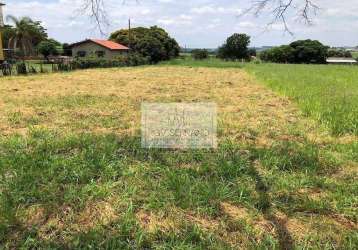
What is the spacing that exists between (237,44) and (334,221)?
48.9 meters

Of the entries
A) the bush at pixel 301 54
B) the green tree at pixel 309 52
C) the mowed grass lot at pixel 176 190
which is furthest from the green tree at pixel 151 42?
the mowed grass lot at pixel 176 190

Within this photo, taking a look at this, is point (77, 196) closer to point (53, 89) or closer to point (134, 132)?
point (134, 132)

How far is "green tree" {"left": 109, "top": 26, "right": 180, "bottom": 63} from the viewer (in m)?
36.4

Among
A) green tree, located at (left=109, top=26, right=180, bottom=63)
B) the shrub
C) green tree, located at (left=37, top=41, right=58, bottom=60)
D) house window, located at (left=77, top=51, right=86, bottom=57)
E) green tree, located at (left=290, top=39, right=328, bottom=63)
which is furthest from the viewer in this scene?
green tree, located at (left=290, top=39, right=328, bottom=63)

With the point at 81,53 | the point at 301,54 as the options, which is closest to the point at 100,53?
the point at 81,53

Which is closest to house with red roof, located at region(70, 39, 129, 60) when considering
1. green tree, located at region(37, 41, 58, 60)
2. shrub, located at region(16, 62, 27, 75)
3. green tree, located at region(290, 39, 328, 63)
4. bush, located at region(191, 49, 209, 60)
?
green tree, located at region(37, 41, 58, 60)

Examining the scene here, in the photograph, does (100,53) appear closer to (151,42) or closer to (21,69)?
(151,42)

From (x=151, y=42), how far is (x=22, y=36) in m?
15.5

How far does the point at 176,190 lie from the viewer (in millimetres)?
3666

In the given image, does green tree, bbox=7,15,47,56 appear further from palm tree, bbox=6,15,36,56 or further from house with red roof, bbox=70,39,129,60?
house with red roof, bbox=70,39,129,60

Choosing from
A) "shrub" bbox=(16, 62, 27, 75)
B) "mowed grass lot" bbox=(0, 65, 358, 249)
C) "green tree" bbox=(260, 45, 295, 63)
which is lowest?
"mowed grass lot" bbox=(0, 65, 358, 249)

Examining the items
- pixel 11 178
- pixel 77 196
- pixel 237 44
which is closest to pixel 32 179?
pixel 11 178

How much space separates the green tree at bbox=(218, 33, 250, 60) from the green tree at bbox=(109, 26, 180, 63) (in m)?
7.95

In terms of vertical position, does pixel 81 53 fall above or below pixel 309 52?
below
